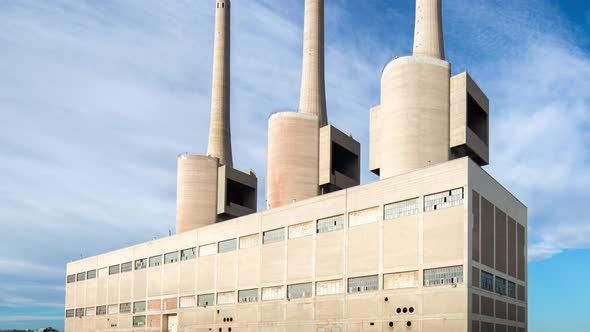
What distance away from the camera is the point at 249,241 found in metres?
64.9

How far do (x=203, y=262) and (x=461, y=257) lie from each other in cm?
3418

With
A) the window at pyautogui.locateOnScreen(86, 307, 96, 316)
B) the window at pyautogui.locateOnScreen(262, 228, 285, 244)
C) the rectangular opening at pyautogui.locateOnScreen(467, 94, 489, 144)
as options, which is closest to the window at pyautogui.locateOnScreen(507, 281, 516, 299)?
the rectangular opening at pyautogui.locateOnScreen(467, 94, 489, 144)

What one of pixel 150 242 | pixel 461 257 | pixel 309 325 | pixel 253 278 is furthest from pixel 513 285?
pixel 150 242

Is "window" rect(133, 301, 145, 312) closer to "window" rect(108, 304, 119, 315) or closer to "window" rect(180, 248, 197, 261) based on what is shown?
"window" rect(108, 304, 119, 315)

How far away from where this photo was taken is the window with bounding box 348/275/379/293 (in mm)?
50906

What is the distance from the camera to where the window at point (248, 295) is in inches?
2474

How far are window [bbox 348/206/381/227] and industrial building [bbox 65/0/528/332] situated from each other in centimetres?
12

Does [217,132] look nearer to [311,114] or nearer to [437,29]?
[311,114]

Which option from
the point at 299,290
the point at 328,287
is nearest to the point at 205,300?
the point at 299,290

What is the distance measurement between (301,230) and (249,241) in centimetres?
823

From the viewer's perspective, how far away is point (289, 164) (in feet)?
250

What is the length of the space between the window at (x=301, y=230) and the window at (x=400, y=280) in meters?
10.0

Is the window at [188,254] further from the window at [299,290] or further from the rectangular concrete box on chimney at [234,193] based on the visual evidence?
the window at [299,290]

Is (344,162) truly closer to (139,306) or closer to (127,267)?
(139,306)
